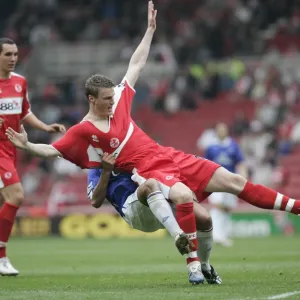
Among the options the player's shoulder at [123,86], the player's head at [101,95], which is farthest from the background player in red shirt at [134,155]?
the player's shoulder at [123,86]

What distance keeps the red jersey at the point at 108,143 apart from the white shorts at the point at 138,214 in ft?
1.04

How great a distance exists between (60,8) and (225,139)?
49.6 ft

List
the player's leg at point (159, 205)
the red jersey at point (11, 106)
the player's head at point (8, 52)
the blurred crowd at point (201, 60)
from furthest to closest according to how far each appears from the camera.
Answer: the blurred crowd at point (201, 60) → the red jersey at point (11, 106) → the player's head at point (8, 52) → the player's leg at point (159, 205)

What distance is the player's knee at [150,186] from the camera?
9.13 m

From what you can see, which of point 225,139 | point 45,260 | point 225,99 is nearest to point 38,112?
point 225,99

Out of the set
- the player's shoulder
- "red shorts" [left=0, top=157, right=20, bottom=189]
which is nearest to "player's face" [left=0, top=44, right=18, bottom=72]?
"red shorts" [left=0, top=157, right=20, bottom=189]

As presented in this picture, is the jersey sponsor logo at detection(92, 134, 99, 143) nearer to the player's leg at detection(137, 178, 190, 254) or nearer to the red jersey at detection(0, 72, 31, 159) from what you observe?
the player's leg at detection(137, 178, 190, 254)

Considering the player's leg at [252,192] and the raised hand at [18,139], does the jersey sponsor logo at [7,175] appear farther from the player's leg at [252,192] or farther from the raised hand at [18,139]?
the player's leg at [252,192]

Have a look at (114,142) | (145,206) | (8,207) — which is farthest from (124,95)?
(8,207)

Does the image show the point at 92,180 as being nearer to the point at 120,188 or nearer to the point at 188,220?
the point at 120,188

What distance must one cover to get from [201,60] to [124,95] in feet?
59.2

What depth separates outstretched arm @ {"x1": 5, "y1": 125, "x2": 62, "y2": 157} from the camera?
30.0 feet

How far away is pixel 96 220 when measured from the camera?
24.7m

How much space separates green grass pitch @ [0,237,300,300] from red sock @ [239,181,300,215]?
71cm
